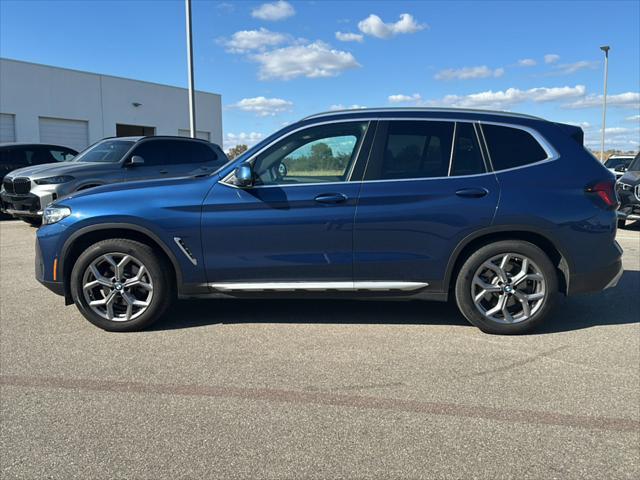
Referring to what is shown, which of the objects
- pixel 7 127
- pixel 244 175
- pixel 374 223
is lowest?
pixel 374 223

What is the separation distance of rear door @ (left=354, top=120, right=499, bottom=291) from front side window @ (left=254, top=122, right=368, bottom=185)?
0.21 metres

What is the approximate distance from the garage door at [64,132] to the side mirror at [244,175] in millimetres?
25163

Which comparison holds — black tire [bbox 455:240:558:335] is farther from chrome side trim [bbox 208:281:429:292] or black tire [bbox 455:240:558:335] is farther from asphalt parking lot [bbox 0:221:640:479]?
chrome side trim [bbox 208:281:429:292]

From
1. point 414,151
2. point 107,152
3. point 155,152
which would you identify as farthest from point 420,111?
point 107,152

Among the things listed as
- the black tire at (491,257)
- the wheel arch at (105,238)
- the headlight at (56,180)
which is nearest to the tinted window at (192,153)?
the headlight at (56,180)

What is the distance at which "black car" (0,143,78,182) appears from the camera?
1298cm

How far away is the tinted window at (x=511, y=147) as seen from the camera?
4395mm

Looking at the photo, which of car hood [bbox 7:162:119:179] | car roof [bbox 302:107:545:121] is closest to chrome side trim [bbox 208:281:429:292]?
car roof [bbox 302:107:545:121]

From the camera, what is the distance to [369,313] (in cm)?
507

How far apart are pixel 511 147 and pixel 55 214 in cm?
393

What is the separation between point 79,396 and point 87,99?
28.0 m

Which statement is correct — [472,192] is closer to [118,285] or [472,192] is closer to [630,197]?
[118,285]

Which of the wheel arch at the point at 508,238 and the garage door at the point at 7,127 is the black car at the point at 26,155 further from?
the garage door at the point at 7,127

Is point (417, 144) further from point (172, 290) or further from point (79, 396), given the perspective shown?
point (79, 396)
